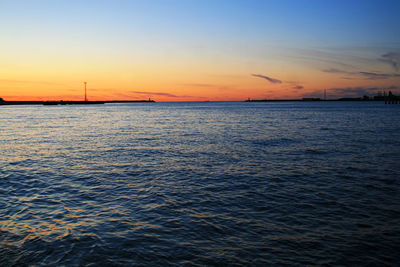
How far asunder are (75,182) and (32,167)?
18.8 ft

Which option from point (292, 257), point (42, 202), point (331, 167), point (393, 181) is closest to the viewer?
point (292, 257)

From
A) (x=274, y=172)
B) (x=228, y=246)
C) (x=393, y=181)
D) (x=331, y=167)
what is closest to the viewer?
(x=228, y=246)

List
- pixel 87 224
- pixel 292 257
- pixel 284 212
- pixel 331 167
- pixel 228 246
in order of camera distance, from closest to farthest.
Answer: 1. pixel 292 257
2. pixel 228 246
3. pixel 87 224
4. pixel 284 212
5. pixel 331 167

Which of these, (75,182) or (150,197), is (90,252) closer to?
(150,197)

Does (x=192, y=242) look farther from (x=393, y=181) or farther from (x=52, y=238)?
(x=393, y=181)

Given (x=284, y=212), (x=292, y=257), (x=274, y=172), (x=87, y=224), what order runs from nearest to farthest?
(x=292, y=257)
(x=87, y=224)
(x=284, y=212)
(x=274, y=172)

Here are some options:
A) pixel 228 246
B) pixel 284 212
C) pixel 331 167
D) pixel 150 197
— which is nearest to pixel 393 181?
pixel 331 167

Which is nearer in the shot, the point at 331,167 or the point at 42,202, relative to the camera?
the point at 42,202

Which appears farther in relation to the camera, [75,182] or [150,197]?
[75,182]

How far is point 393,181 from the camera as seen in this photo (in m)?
13.9

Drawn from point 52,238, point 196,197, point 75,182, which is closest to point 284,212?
point 196,197

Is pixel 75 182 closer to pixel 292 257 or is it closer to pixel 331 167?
pixel 292 257

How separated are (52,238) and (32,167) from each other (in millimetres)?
11740

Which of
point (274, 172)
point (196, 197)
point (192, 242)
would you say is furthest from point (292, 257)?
point (274, 172)
